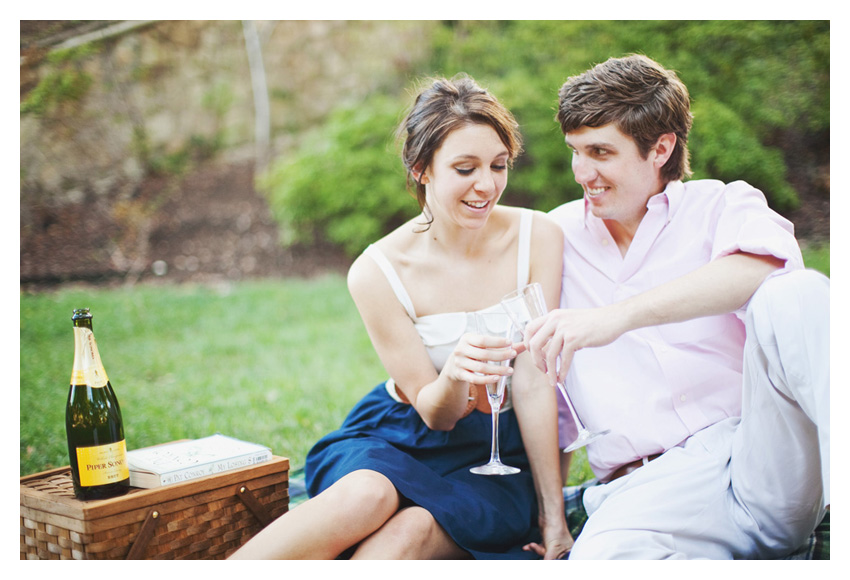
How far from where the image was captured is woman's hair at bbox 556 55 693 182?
2484 millimetres

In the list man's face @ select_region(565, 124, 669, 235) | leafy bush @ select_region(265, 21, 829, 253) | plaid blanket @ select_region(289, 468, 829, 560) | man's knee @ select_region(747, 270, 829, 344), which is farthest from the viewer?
leafy bush @ select_region(265, 21, 829, 253)

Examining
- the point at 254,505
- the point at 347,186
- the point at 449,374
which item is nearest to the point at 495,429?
the point at 449,374

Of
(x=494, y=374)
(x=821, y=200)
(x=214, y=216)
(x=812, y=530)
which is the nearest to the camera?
(x=494, y=374)

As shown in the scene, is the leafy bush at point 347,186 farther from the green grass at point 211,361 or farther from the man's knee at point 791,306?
the man's knee at point 791,306

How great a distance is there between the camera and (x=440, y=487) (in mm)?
2396

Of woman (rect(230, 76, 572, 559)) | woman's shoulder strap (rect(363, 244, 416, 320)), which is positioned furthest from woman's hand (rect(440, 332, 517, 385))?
woman's shoulder strap (rect(363, 244, 416, 320))

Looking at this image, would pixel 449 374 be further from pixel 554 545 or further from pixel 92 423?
pixel 92 423

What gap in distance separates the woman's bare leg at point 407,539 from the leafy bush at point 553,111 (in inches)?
217

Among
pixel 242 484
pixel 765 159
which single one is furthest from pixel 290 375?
pixel 765 159

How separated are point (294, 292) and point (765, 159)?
198 inches

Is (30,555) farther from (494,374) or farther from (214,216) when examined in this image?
(214,216)

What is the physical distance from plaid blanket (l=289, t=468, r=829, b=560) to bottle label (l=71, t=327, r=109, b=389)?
1.01 m

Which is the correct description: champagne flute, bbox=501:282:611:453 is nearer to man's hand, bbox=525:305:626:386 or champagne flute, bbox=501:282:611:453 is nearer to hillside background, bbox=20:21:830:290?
man's hand, bbox=525:305:626:386
